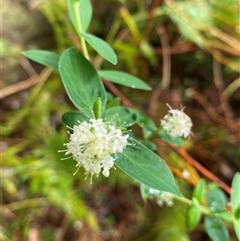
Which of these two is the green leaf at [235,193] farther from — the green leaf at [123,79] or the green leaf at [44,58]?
the green leaf at [44,58]

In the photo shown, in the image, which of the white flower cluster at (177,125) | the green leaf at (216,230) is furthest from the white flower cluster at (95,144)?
the green leaf at (216,230)

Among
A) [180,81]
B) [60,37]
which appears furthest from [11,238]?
[180,81]

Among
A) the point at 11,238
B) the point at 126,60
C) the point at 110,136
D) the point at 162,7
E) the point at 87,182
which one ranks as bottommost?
the point at 11,238

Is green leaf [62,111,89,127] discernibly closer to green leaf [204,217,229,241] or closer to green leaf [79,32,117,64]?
green leaf [79,32,117,64]

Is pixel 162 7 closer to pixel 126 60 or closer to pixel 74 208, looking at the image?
pixel 126 60

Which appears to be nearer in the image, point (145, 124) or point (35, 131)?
point (145, 124)

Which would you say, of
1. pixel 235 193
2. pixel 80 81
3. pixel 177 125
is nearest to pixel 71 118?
pixel 80 81

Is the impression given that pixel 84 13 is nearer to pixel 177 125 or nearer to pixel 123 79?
pixel 123 79
